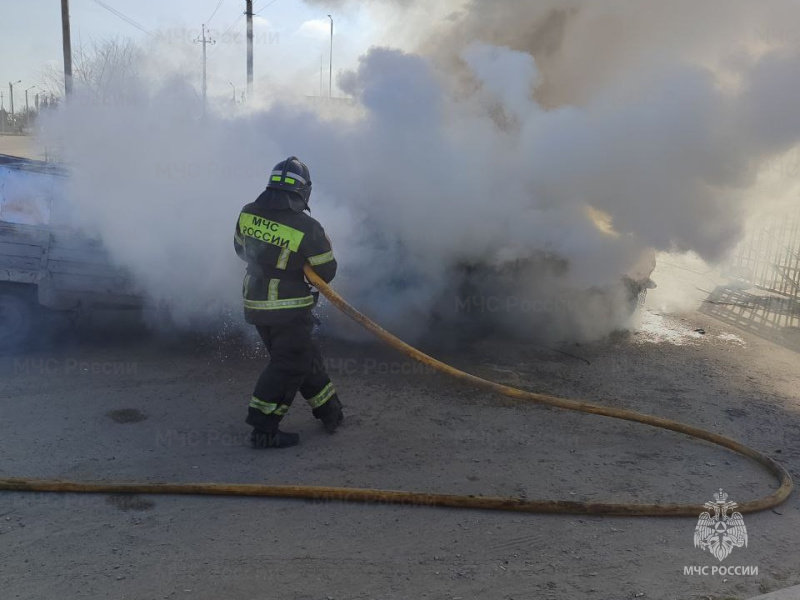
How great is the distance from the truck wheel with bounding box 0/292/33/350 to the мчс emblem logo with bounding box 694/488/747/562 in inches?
233

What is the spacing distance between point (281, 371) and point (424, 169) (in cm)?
261

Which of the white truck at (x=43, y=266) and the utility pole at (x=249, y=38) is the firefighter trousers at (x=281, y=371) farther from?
the utility pole at (x=249, y=38)

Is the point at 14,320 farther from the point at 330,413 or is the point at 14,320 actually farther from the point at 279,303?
the point at 330,413

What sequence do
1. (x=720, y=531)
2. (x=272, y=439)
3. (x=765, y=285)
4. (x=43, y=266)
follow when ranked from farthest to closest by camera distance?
1. (x=765, y=285)
2. (x=43, y=266)
3. (x=272, y=439)
4. (x=720, y=531)

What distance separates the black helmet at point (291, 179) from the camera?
434cm

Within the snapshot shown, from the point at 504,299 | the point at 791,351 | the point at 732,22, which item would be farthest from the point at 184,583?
the point at 791,351

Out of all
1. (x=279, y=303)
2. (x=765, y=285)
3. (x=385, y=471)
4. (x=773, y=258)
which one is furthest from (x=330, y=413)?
(x=773, y=258)

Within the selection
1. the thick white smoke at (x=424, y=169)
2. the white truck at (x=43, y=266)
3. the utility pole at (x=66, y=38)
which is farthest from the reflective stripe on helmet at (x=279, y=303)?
the utility pole at (x=66, y=38)

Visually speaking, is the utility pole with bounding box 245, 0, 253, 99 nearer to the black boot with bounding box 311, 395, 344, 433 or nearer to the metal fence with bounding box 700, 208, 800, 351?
the black boot with bounding box 311, 395, 344, 433

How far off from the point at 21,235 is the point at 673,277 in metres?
11.0

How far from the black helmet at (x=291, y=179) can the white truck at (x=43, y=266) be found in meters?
2.48

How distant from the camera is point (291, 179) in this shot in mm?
4355

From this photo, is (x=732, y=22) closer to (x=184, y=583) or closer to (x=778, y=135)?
(x=778, y=135)

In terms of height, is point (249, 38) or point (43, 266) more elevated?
point (249, 38)
